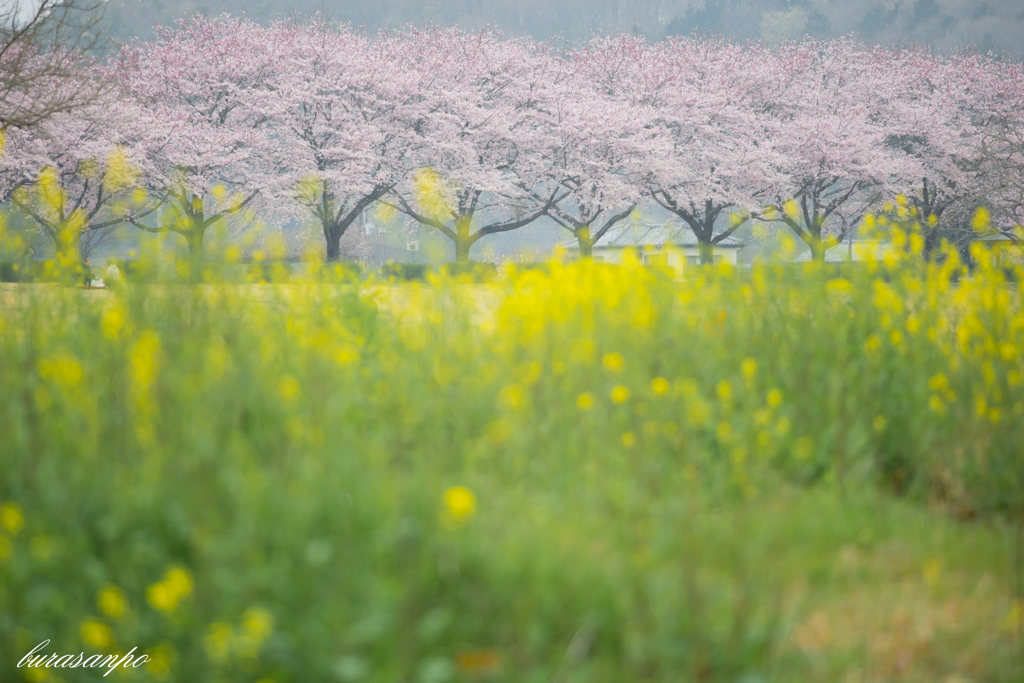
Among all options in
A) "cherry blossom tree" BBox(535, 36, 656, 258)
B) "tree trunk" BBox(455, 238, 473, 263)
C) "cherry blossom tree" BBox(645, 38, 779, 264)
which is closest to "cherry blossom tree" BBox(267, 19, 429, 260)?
"tree trunk" BBox(455, 238, 473, 263)

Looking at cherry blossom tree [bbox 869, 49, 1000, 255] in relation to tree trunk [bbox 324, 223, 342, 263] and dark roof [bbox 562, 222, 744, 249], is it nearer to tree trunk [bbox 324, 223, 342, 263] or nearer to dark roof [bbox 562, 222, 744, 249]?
dark roof [bbox 562, 222, 744, 249]

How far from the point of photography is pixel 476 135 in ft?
86.5

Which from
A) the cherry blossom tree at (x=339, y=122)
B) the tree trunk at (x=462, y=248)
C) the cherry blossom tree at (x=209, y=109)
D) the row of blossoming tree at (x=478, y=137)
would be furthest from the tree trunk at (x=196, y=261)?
the tree trunk at (x=462, y=248)

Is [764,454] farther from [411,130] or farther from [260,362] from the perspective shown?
[411,130]

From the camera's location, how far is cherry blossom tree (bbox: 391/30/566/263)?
26.2 m

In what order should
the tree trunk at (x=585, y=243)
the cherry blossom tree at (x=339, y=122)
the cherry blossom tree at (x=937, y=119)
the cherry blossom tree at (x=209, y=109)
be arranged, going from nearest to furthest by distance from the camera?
the tree trunk at (x=585, y=243)
the cherry blossom tree at (x=209, y=109)
the cherry blossom tree at (x=339, y=122)
the cherry blossom tree at (x=937, y=119)

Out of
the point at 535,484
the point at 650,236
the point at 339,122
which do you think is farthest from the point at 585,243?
the point at 650,236

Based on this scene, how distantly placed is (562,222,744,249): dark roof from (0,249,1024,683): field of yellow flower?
120 ft

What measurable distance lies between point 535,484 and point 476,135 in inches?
963

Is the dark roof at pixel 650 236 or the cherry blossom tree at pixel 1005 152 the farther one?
the dark roof at pixel 650 236

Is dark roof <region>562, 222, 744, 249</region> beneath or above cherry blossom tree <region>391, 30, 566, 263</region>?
beneath

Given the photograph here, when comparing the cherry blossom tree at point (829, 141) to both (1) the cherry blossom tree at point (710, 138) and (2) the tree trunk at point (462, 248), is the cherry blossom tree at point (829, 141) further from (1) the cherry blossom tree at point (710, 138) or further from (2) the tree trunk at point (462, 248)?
(2) the tree trunk at point (462, 248)

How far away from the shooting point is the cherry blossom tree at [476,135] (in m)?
26.2

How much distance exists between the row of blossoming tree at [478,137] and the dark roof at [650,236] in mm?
12467
